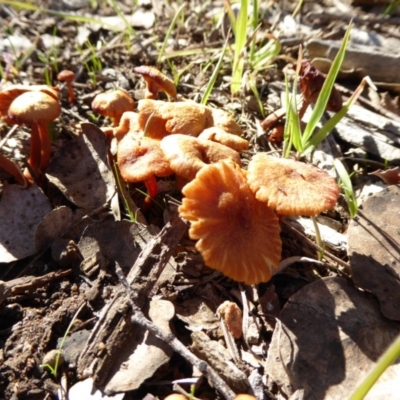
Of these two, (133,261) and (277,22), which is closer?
(133,261)

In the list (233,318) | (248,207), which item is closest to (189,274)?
(233,318)

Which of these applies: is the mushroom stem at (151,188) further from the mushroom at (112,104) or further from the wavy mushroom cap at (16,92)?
the wavy mushroom cap at (16,92)

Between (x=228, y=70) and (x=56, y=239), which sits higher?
(x=228, y=70)

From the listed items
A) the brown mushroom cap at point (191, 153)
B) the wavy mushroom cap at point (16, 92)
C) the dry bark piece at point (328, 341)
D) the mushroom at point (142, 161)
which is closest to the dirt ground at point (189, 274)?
the dry bark piece at point (328, 341)

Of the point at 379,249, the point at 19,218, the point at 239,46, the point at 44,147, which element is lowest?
the point at 19,218

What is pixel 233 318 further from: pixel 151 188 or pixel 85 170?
pixel 85 170

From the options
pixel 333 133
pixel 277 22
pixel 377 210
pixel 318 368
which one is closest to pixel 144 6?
pixel 277 22

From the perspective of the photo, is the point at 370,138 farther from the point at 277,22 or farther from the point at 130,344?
the point at 130,344
